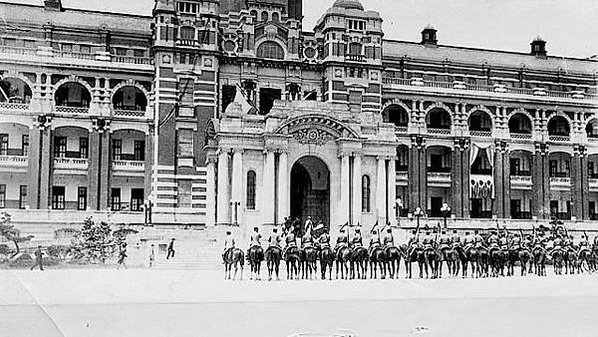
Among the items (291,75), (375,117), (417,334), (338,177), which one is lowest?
(417,334)

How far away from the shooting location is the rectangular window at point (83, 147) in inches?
1677

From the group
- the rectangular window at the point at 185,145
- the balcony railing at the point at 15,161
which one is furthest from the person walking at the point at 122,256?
the balcony railing at the point at 15,161

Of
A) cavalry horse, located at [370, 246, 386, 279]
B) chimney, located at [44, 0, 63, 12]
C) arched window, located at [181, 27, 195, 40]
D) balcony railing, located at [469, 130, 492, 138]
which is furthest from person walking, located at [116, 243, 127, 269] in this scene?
balcony railing, located at [469, 130, 492, 138]

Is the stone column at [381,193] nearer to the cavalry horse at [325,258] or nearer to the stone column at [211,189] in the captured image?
the stone column at [211,189]

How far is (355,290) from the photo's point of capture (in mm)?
23484

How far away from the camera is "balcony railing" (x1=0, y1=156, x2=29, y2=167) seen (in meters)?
40.7

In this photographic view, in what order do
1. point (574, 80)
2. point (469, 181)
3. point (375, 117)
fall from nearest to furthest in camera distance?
1. point (375, 117)
2. point (469, 181)
3. point (574, 80)

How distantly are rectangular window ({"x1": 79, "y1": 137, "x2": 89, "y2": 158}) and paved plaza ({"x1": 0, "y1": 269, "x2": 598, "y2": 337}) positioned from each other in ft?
59.9

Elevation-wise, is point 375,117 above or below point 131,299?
above

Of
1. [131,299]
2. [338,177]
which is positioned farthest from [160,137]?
[131,299]

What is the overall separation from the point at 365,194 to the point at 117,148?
15093 millimetres

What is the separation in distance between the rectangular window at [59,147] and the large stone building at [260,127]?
116mm

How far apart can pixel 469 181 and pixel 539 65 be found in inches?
491

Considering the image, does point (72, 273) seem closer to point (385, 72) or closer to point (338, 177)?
point (338, 177)
